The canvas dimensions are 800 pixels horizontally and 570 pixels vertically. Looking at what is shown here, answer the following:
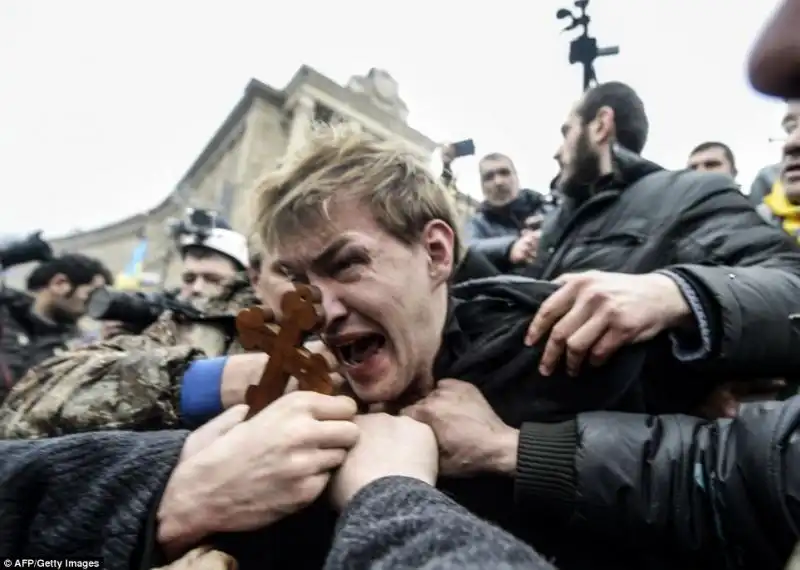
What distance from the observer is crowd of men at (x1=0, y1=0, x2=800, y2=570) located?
4.52ft

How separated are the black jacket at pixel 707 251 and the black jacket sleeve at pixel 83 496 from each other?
1.24m

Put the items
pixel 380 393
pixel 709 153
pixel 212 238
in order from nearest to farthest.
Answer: pixel 380 393 < pixel 212 238 < pixel 709 153

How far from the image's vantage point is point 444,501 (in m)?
1.12

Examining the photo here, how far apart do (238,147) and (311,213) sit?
22.7 meters

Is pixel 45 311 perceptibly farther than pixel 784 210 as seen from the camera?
Yes

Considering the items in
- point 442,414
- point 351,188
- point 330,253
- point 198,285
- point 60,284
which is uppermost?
point 351,188

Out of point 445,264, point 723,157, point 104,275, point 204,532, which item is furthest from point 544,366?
point 104,275

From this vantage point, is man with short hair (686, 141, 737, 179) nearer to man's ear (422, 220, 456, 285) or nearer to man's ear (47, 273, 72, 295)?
man's ear (422, 220, 456, 285)

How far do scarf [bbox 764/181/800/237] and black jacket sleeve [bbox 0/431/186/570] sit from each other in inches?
121

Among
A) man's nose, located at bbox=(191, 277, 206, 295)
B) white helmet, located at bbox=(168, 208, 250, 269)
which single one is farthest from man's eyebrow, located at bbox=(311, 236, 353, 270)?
man's nose, located at bbox=(191, 277, 206, 295)

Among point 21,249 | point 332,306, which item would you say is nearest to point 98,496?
point 332,306

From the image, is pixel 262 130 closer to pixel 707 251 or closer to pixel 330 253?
pixel 707 251

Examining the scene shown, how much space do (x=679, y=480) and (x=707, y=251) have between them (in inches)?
37.8

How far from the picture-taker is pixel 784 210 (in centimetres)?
377
